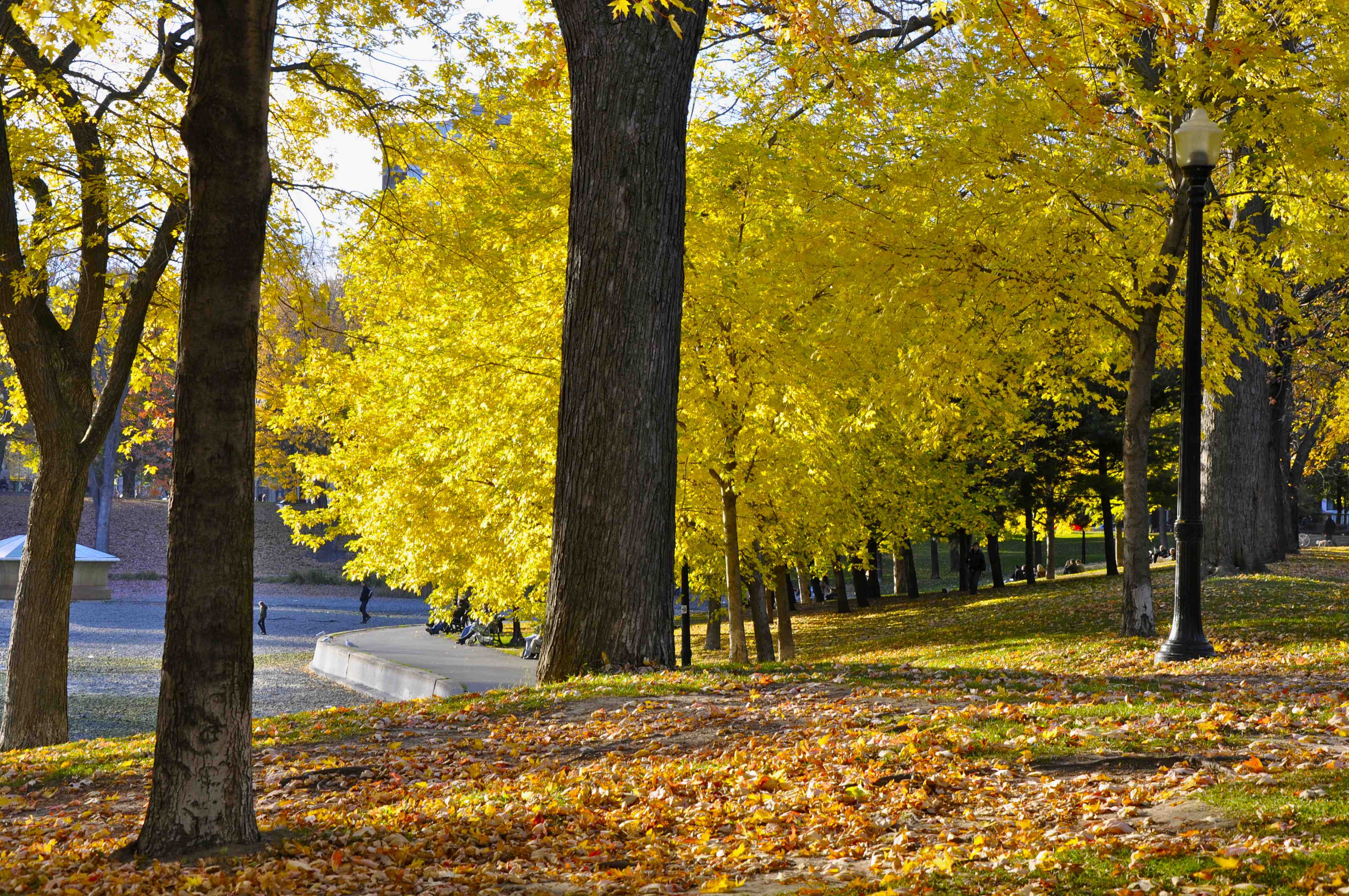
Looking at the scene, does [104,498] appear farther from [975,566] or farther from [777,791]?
[777,791]

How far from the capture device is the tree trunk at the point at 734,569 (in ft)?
54.0

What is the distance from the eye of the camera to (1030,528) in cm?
3372

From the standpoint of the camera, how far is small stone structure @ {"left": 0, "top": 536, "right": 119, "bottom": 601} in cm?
3794

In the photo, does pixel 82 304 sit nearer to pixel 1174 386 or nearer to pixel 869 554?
pixel 869 554

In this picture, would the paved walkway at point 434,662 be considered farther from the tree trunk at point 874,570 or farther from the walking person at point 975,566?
the walking person at point 975,566

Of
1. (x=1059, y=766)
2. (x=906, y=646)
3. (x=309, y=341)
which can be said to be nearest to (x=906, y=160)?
(x=309, y=341)

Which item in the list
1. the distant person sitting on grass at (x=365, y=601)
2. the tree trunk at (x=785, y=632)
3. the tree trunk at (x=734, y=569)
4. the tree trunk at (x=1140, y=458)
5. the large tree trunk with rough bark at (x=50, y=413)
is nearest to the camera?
the large tree trunk with rough bark at (x=50, y=413)

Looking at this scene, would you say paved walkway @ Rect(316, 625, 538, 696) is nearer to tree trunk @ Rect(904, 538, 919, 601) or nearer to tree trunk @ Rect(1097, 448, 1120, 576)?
tree trunk @ Rect(904, 538, 919, 601)

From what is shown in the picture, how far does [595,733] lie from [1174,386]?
78.3 ft

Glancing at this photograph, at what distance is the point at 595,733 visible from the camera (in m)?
6.74

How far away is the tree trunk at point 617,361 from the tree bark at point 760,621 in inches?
464

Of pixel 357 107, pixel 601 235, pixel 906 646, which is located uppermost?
pixel 357 107

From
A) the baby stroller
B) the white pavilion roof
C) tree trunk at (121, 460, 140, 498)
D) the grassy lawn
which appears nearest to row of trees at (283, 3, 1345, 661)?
the grassy lawn

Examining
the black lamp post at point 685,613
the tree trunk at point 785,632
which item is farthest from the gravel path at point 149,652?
the tree trunk at point 785,632
